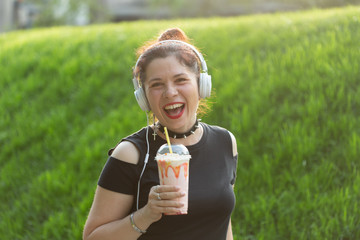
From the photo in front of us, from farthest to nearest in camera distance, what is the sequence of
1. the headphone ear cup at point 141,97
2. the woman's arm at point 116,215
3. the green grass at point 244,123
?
1. the green grass at point 244,123
2. the headphone ear cup at point 141,97
3. the woman's arm at point 116,215

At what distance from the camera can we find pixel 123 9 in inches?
1446

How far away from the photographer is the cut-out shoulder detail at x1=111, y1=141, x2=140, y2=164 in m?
2.18

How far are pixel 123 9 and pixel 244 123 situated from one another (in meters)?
33.2

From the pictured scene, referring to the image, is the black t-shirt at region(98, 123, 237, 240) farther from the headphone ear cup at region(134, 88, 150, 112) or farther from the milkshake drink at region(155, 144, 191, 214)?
the milkshake drink at region(155, 144, 191, 214)

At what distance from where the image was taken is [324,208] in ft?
13.2

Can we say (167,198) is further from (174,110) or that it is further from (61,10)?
(61,10)

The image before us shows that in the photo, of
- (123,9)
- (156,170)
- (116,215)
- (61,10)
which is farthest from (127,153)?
(123,9)

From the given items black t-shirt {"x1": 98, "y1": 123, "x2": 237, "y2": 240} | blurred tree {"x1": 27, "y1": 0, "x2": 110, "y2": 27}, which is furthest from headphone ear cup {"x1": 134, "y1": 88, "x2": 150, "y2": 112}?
blurred tree {"x1": 27, "y1": 0, "x2": 110, "y2": 27}

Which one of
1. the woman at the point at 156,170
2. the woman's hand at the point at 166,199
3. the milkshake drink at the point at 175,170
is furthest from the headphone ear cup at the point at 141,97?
the woman's hand at the point at 166,199

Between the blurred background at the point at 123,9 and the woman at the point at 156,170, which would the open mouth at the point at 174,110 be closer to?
the woman at the point at 156,170

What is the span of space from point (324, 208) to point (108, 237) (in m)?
2.43

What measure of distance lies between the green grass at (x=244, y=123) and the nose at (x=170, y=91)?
2.23 metres

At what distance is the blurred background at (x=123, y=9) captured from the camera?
22.5 m

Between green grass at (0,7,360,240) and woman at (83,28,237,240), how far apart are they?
192 centimetres
